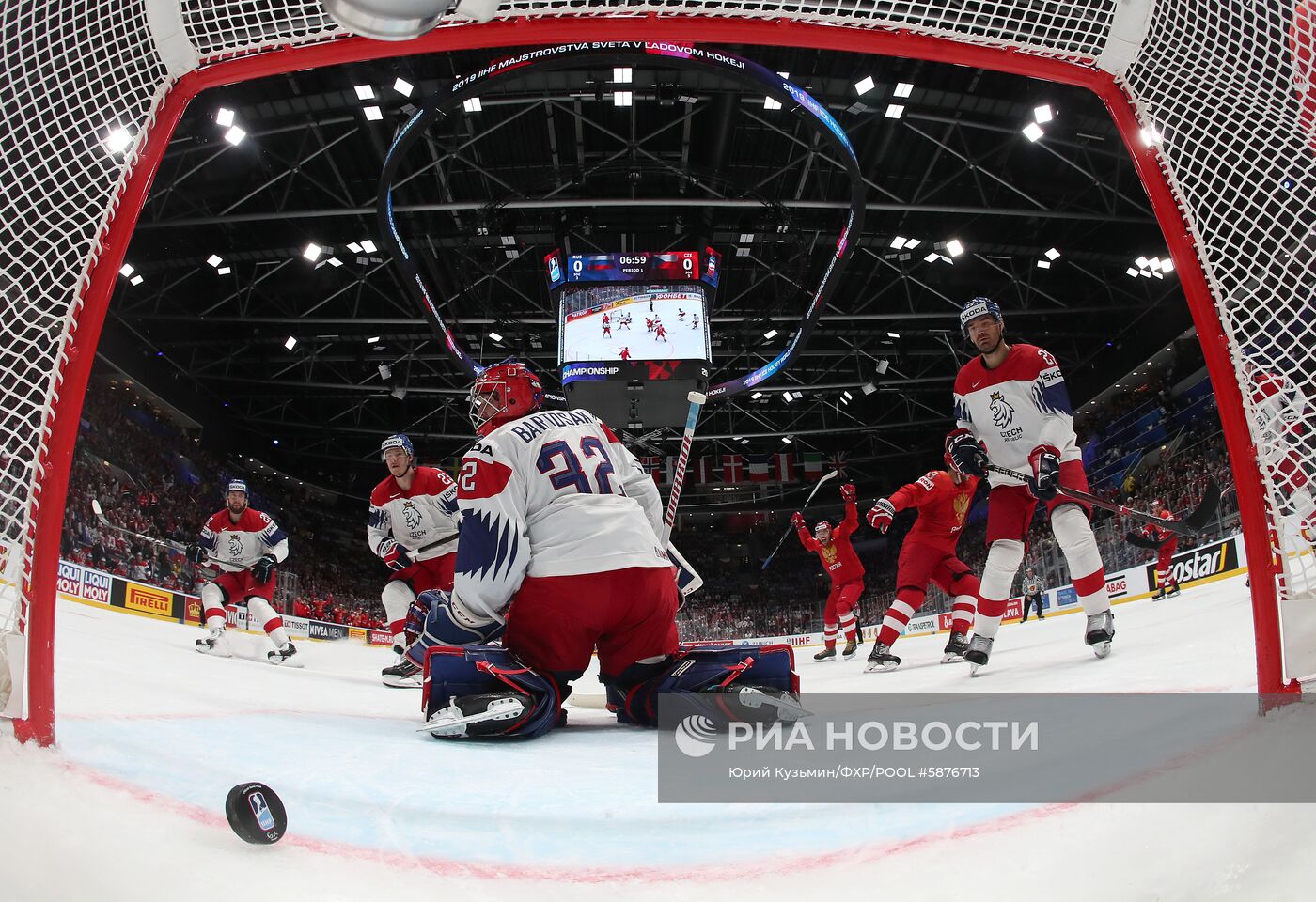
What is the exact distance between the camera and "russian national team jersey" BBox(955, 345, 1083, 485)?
11.3ft

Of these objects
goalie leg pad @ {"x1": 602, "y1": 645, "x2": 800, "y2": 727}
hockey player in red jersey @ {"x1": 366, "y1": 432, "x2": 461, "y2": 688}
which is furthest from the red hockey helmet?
hockey player in red jersey @ {"x1": 366, "y1": 432, "x2": 461, "y2": 688}

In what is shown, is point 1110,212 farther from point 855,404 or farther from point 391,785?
point 391,785

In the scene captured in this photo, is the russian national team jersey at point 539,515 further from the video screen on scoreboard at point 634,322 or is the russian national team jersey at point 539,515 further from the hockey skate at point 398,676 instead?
the video screen on scoreboard at point 634,322

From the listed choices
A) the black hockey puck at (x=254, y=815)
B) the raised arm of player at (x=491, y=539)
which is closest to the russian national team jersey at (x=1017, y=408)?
the raised arm of player at (x=491, y=539)

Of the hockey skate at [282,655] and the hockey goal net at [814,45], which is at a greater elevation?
the hockey goal net at [814,45]

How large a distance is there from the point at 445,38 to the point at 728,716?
172 centimetres

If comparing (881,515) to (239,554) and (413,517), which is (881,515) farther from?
(239,554)

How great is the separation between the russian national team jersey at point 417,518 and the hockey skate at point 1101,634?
3.46 metres

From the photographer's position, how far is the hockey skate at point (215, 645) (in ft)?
19.2

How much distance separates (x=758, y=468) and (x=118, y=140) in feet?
79.6

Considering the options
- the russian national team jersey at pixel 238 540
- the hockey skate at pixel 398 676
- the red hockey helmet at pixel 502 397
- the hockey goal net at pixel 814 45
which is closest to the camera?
the hockey goal net at pixel 814 45

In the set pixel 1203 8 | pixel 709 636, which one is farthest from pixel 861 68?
pixel 709 636

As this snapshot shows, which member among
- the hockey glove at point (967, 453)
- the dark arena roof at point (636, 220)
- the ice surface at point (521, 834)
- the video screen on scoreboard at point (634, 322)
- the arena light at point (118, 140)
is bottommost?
the ice surface at point (521, 834)

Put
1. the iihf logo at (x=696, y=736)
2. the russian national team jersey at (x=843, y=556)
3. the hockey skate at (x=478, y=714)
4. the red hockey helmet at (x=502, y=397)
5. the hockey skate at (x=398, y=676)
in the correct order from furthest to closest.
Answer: the russian national team jersey at (x=843, y=556)
the hockey skate at (x=398, y=676)
the red hockey helmet at (x=502, y=397)
the hockey skate at (x=478, y=714)
the iihf logo at (x=696, y=736)
